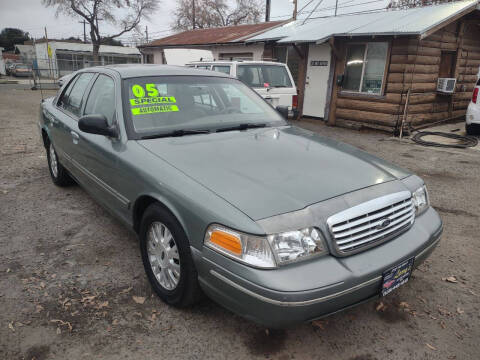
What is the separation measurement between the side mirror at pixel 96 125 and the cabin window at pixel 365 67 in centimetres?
937

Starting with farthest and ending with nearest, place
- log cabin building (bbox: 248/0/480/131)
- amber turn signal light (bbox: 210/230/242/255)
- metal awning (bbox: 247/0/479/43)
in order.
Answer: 1. log cabin building (bbox: 248/0/480/131)
2. metal awning (bbox: 247/0/479/43)
3. amber turn signal light (bbox: 210/230/242/255)

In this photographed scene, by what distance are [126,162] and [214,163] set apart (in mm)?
762

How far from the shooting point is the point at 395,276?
220 cm

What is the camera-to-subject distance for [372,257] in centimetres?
212

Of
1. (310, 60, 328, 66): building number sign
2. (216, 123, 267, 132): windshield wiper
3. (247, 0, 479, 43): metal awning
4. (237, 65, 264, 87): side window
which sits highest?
(247, 0, 479, 43): metal awning

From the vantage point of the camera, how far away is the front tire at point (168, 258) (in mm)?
2285

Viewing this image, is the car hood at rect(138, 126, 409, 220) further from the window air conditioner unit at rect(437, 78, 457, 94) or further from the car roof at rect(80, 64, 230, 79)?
the window air conditioner unit at rect(437, 78, 457, 94)

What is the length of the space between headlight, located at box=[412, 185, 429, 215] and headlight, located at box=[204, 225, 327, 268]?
1.04 meters

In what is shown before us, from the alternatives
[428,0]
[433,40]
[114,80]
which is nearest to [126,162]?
[114,80]

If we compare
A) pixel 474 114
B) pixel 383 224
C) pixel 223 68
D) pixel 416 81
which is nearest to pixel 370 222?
pixel 383 224

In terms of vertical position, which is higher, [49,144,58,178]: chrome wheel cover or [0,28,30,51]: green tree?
[0,28,30,51]: green tree

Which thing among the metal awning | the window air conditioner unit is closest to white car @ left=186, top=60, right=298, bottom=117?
the metal awning

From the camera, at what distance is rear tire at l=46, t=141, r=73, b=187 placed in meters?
4.80

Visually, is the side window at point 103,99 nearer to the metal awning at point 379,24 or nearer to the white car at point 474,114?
the metal awning at point 379,24
